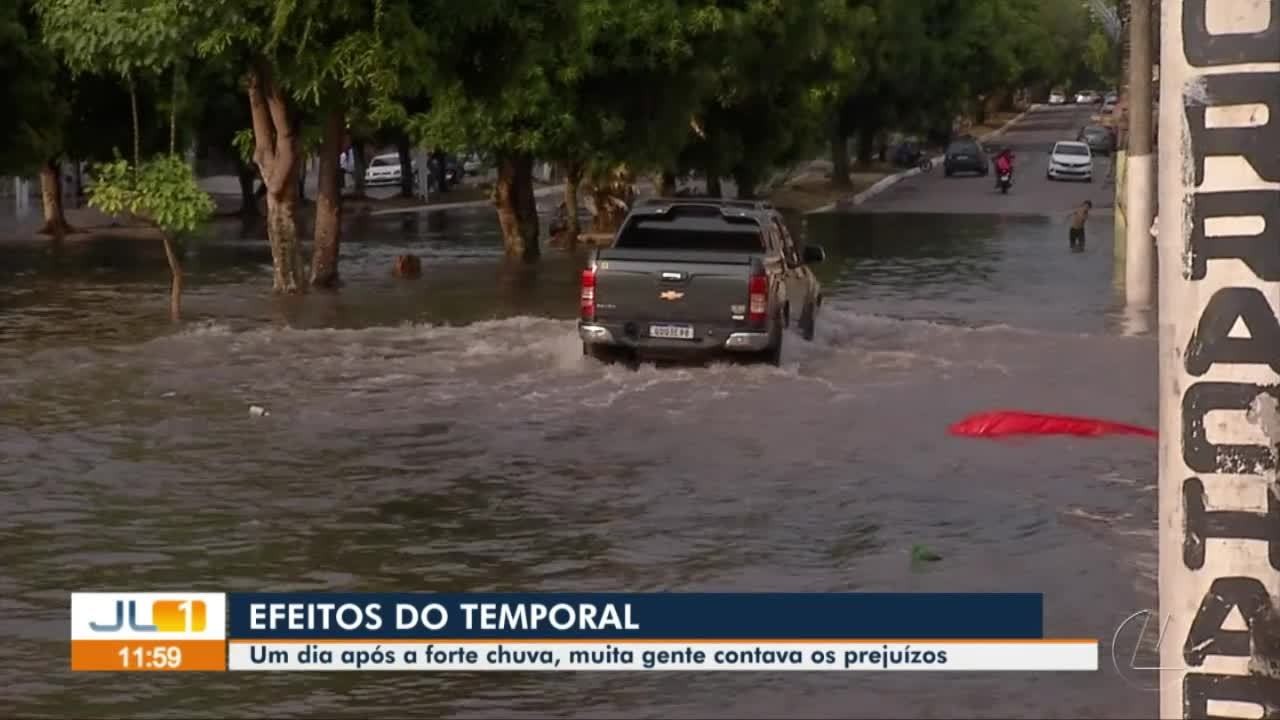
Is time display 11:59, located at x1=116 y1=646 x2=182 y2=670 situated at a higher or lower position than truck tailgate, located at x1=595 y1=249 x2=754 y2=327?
lower

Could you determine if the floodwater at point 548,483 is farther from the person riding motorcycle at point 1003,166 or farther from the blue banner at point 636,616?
the person riding motorcycle at point 1003,166

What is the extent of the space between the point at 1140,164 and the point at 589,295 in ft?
40.1

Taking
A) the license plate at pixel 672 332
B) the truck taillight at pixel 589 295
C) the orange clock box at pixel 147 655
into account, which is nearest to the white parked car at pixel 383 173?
the truck taillight at pixel 589 295

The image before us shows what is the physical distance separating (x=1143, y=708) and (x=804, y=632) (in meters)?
1.82

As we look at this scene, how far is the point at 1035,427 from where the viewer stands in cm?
1734

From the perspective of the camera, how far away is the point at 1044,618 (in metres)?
10.5

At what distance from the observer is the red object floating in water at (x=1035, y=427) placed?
17.1 metres

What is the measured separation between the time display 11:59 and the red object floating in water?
8.91 meters

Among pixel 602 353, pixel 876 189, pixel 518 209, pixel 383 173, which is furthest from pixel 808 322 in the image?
pixel 383 173

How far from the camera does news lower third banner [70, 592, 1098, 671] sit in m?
9.46


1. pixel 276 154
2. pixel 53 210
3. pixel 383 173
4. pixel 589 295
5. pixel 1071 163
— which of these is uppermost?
pixel 276 154

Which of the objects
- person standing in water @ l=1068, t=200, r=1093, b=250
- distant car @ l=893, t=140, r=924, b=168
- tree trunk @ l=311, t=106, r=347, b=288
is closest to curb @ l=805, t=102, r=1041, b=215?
distant car @ l=893, t=140, r=924, b=168

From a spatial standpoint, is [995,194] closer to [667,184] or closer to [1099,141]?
[667,184]

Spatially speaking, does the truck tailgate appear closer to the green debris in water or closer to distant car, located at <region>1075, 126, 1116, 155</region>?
the green debris in water
